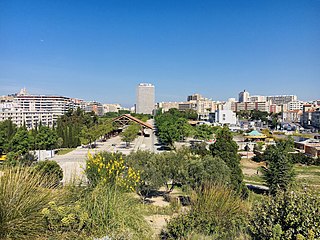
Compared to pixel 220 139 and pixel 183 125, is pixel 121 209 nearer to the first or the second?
pixel 220 139

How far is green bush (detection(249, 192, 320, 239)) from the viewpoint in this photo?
334 centimetres

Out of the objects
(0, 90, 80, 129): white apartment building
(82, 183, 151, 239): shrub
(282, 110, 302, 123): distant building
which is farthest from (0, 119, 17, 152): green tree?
(282, 110, 302, 123): distant building

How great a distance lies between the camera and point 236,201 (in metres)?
5.19

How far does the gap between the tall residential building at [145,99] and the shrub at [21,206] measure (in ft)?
376

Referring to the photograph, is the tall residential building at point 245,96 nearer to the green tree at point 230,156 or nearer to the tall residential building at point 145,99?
the tall residential building at point 145,99

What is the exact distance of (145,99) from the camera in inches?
4776

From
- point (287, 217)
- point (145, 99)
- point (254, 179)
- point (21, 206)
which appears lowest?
point (254, 179)

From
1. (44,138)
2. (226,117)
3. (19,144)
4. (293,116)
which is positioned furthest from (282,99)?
(19,144)

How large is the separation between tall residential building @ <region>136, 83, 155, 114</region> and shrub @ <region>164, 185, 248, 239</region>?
11339 centimetres

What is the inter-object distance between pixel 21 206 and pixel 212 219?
3.08m

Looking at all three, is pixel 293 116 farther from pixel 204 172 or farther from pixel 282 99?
pixel 204 172

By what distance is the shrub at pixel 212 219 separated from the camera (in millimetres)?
4406

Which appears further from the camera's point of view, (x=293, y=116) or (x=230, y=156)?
(x=293, y=116)

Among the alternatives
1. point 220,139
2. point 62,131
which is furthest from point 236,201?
point 62,131
